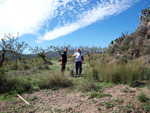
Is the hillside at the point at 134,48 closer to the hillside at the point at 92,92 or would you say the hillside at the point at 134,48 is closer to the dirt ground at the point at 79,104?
the hillside at the point at 92,92

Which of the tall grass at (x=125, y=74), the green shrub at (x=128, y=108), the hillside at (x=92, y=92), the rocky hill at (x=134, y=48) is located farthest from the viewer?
the rocky hill at (x=134, y=48)

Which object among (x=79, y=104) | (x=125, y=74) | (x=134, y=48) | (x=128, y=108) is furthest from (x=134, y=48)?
(x=79, y=104)

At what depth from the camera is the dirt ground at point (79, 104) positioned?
111 inches

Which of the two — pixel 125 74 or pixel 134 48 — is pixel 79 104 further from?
pixel 134 48

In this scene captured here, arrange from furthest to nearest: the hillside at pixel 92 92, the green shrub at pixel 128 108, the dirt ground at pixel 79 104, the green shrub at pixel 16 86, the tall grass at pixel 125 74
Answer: the green shrub at pixel 16 86 < the tall grass at pixel 125 74 < the hillside at pixel 92 92 < the dirt ground at pixel 79 104 < the green shrub at pixel 128 108

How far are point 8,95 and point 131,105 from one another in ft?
14.1

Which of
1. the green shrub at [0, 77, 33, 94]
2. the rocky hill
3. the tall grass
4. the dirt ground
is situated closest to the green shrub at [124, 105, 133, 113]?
the dirt ground

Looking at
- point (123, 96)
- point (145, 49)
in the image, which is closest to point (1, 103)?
point (123, 96)

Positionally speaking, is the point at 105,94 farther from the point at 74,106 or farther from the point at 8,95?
the point at 8,95

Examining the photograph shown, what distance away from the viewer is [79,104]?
3.20 metres

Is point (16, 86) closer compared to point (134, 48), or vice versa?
point (16, 86)

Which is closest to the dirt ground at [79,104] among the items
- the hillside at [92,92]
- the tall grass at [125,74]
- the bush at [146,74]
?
the hillside at [92,92]

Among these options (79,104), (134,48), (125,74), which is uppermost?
(134,48)

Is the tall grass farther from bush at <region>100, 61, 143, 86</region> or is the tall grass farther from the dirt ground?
the dirt ground
